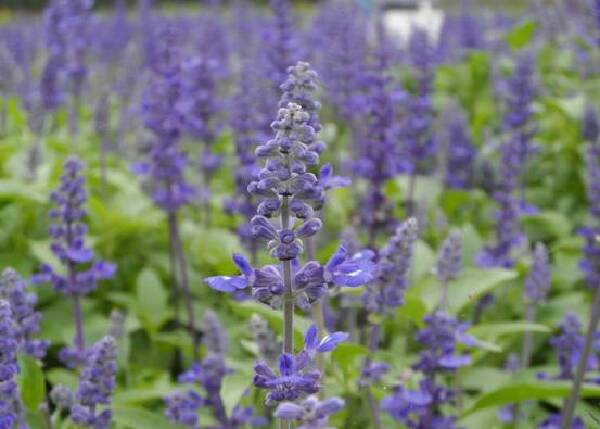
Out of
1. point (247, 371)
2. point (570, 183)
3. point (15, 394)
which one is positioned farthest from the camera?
point (570, 183)

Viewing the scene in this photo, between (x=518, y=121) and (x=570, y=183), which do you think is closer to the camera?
(x=518, y=121)

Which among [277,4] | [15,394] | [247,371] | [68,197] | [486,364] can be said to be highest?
[277,4]

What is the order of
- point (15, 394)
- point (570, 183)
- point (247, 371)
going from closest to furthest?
point (15, 394) → point (247, 371) → point (570, 183)

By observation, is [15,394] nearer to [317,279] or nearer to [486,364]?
[317,279]

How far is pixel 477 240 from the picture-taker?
526 cm

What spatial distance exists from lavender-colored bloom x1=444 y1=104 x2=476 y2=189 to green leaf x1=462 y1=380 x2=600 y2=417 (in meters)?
3.08

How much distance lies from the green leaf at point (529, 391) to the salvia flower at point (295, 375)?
1.28 metres

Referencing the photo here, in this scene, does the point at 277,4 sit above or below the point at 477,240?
above

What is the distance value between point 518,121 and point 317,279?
328cm

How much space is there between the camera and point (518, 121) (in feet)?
16.8

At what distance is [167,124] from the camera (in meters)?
4.43

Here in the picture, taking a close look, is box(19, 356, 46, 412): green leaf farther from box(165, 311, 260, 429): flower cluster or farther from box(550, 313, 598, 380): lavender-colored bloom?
box(550, 313, 598, 380): lavender-colored bloom

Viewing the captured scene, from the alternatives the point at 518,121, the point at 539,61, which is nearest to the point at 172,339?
the point at 518,121

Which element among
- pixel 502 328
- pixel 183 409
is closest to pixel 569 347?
pixel 502 328
